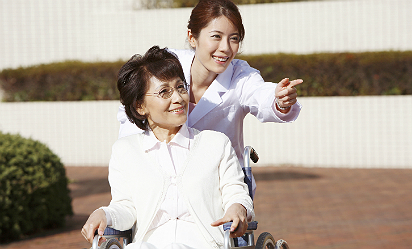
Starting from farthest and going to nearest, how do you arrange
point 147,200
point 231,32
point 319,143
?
point 319,143
point 231,32
point 147,200

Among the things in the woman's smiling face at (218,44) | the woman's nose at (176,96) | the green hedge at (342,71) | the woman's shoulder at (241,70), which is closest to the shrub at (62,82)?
the green hedge at (342,71)

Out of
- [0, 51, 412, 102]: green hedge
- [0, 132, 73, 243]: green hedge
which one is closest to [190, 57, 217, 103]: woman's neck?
[0, 132, 73, 243]: green hedge

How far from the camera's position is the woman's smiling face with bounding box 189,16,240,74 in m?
2.76

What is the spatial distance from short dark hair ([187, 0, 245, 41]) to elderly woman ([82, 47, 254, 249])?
30 centimetres

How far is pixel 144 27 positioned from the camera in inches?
475

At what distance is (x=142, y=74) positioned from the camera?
2.61 meters

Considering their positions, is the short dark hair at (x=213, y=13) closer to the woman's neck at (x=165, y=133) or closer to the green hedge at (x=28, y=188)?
the woman's neck at (x=165, y=133)

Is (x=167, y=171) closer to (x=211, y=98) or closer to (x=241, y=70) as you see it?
(x=211, y=98)

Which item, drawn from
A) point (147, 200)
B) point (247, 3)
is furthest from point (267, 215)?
point (247, 3)

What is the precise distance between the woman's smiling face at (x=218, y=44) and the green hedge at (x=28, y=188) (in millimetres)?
3263

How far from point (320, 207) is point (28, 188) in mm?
3632

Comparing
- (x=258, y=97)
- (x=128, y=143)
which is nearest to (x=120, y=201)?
(x=128, y=143)

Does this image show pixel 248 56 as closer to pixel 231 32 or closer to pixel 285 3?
pixel 285 3

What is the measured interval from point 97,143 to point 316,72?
4.74 metres
